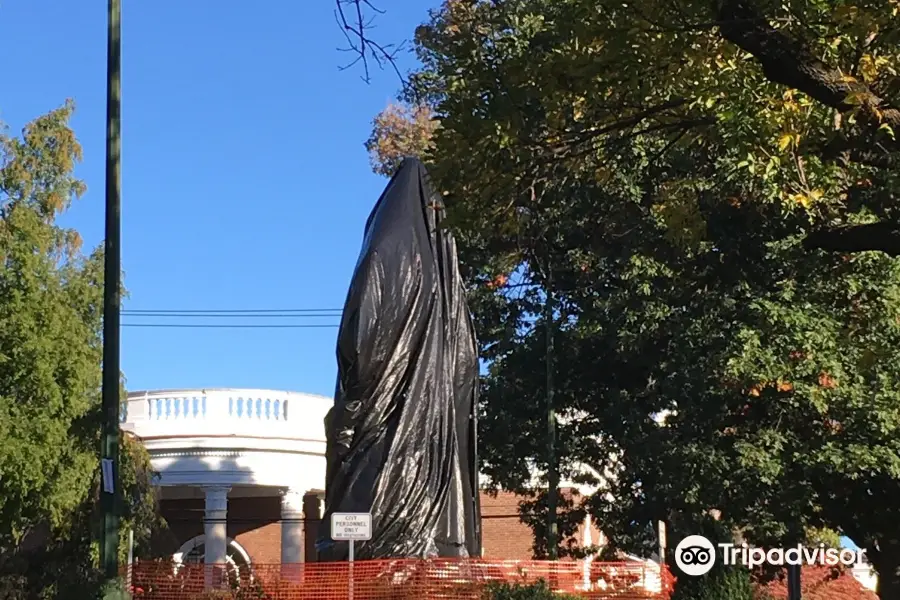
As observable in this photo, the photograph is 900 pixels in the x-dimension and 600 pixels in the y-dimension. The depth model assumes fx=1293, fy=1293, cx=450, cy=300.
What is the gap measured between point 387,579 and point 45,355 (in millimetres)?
8147

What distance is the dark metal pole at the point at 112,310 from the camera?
35.5 feet

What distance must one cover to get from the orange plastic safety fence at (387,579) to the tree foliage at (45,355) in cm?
327

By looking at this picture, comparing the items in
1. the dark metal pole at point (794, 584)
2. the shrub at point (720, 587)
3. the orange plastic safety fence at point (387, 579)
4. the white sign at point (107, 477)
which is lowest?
the shrub at point (720, 587)

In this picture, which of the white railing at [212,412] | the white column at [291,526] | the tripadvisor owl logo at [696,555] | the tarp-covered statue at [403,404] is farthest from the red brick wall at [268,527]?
the tarp-covered statue at [403,404]

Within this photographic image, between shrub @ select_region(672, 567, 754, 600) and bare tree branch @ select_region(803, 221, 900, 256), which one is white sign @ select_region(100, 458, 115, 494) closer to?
bare tree branch @ select_region(803, 221, 900, 256)

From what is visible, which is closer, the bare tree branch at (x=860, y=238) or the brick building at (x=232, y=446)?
the bare tree branch at (x=860, y=238)

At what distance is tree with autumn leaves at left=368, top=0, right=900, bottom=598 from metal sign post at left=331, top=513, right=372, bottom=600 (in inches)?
113

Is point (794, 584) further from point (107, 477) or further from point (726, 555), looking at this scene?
point (107, 477)

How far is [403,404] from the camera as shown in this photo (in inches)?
517

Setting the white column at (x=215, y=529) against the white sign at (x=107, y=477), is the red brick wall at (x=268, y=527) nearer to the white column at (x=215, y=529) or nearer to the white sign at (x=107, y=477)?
the white column at (x=215, y=529)

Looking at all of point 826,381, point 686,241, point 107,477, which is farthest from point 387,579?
point 826,381

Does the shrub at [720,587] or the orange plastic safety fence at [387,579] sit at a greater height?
the orange plastic safety fence at [387,579]

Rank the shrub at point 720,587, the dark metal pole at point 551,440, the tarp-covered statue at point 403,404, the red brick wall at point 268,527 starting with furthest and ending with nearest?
the red brick wall at point 268,527
the dark metal pole at point 551,440
the shrub at point 720,587
the tarp-covered statue at point 403,404

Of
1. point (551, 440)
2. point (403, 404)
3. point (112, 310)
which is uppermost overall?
point (112, 310)
